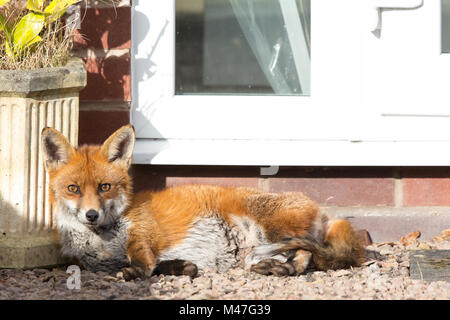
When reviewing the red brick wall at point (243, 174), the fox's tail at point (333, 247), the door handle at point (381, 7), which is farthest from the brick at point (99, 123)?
the door handle at point (381, 7)

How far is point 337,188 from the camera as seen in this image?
450cm

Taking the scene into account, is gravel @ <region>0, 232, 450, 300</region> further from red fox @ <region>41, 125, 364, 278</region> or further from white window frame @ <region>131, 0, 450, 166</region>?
white window frame @ <region>131, 0, 450, 166</region>

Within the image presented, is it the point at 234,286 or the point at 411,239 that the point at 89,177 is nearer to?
the point at 234,286

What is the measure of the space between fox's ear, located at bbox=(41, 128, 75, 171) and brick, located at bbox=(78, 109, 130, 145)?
0.59m

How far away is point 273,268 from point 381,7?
1460 millimetres

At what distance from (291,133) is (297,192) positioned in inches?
14.1

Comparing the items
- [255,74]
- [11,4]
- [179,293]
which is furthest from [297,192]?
[11,4]

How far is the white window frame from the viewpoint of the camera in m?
4.38

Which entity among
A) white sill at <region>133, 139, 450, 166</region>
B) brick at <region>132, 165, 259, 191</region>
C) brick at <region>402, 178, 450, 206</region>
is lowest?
brick at <region>402, 178, 450, 206</region>

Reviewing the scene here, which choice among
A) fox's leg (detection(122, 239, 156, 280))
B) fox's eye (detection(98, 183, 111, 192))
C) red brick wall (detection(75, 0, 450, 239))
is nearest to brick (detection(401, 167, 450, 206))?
red brick wall (detection(75, 0, 450, 239))

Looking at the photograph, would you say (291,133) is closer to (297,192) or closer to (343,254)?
(297,192)

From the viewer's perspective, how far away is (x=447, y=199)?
178 inches

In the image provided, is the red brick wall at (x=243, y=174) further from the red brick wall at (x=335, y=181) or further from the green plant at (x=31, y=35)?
the green plant at (x=31, y=35)

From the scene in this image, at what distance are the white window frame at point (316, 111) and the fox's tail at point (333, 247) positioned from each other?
0.53 metres
